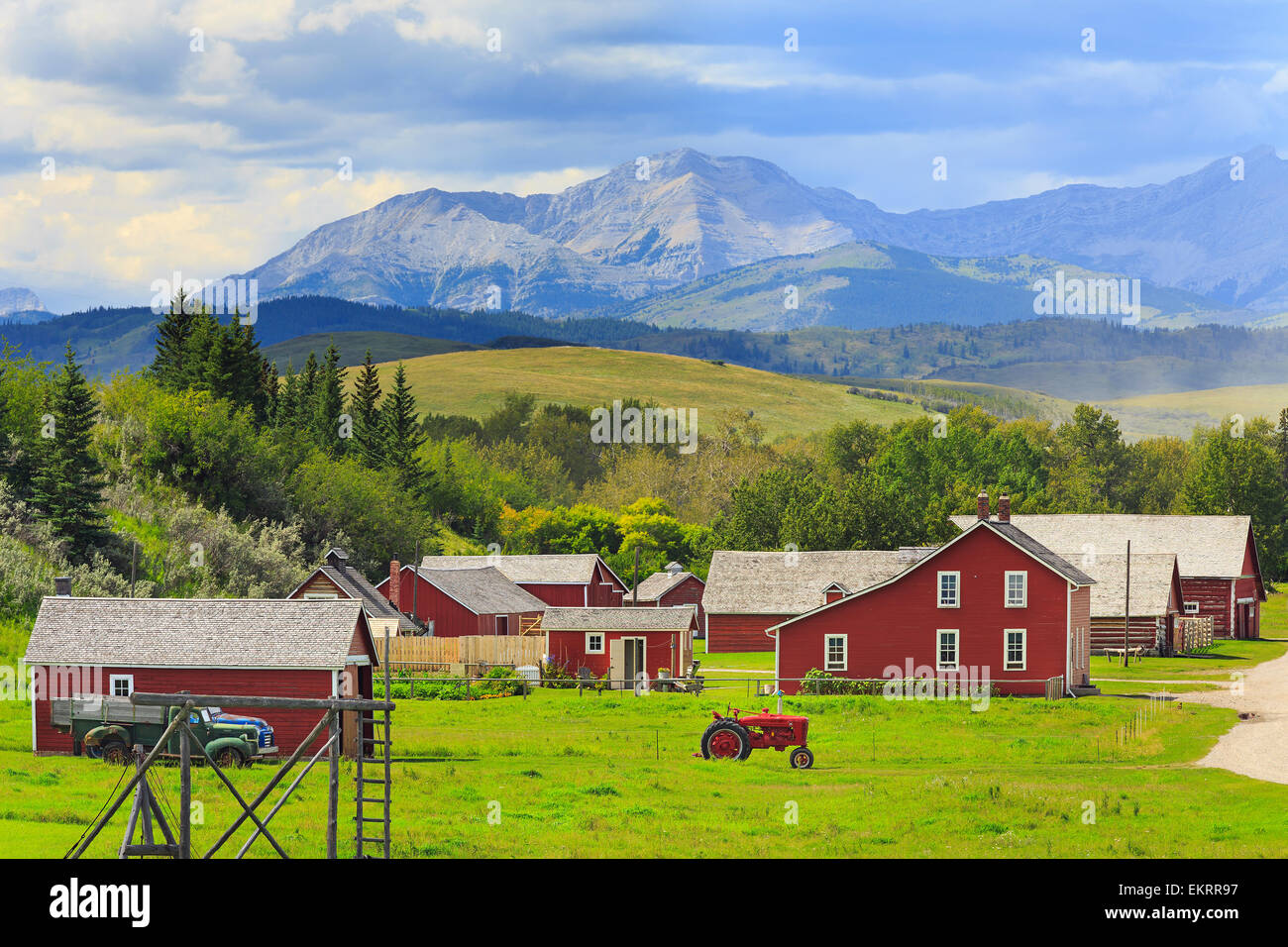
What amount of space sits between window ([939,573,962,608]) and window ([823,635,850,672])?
4.21 metres

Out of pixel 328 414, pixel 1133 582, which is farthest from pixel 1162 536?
pixel 328 414

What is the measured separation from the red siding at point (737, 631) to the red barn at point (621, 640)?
58.9 ft

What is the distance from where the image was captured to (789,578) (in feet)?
291

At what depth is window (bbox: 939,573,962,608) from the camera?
59.8 meters

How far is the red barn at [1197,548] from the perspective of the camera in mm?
88375

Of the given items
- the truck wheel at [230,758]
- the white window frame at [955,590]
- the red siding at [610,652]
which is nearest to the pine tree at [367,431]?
the red siding at [610,652]

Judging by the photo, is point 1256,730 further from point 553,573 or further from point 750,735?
point 553,573

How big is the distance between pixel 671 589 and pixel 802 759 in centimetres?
6467

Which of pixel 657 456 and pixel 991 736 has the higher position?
pixel 657 456

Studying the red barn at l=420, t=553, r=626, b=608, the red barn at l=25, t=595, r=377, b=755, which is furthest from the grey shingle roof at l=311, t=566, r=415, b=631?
the red barn at l=25, t=595, r=377, b=755

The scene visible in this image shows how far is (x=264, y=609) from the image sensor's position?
146 feet
